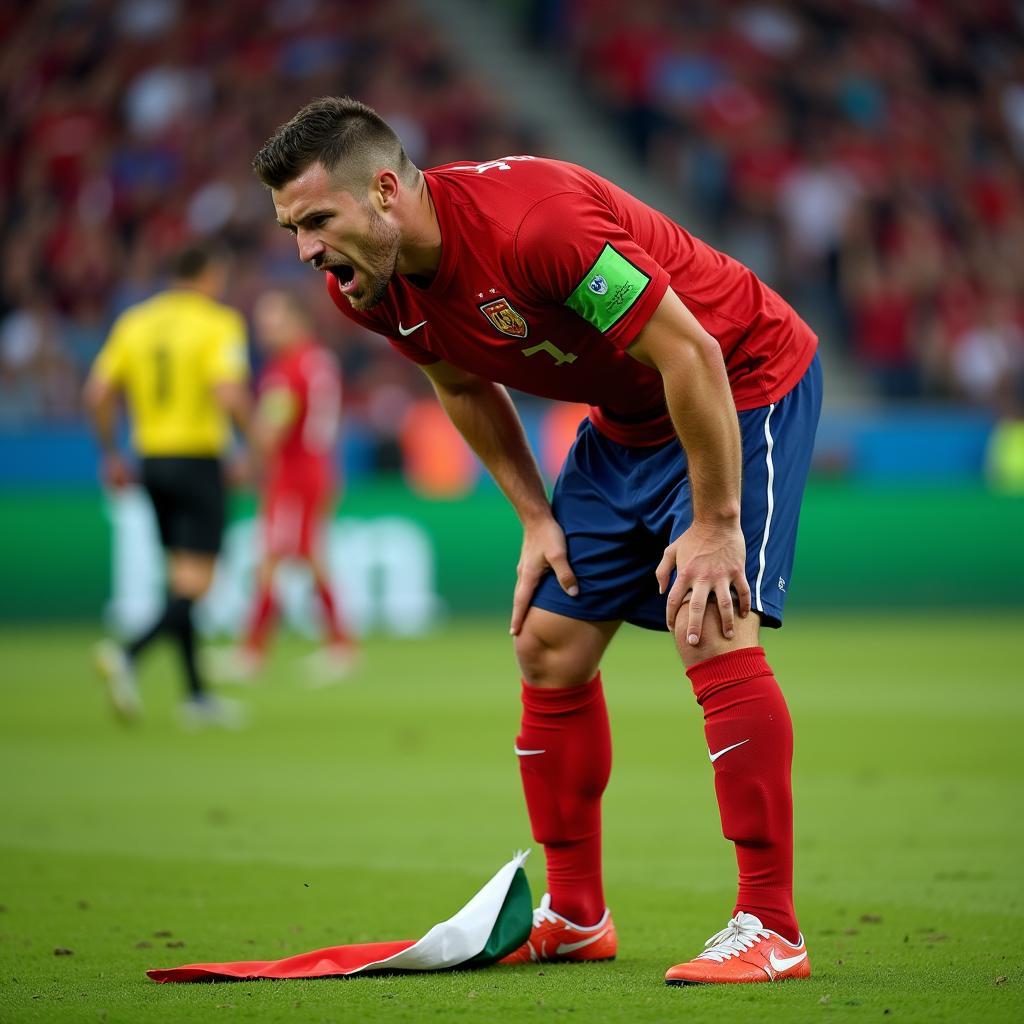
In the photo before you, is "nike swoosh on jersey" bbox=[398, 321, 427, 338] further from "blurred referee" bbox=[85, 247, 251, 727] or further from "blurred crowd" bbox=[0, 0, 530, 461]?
"blurred crowd" bbox=[0, 0, 530, 461]

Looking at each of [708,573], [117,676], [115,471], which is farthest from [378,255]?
[115,471]

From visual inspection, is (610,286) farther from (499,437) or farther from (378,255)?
(499,437)

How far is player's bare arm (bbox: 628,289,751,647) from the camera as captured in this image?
3.51 metres

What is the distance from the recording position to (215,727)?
8844mm

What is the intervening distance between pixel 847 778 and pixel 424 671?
15.9 ft

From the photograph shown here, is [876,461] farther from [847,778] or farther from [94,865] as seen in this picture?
[94,865]

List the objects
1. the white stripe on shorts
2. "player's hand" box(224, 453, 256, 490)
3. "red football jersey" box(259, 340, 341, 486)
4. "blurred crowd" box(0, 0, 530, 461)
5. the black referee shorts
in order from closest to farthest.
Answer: the white stripe on shorts
the black referee shorts
"player's hand" box(224, 453, 256, 490)
"red football jersey" box(259, 340, 341, 486)
"blurred crowd" box(0, 0, 530, 461)

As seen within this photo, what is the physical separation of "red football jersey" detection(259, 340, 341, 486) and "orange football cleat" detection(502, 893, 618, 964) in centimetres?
817

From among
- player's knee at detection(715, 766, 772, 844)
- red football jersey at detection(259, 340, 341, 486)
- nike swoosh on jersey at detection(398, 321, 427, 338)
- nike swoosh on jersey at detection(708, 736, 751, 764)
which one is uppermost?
red football jersey at detection(259, 340, 341, 486)

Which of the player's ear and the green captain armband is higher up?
the player's ear

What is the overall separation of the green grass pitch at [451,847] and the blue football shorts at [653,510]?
2.77 feet

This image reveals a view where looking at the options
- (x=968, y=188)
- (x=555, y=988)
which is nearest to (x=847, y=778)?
(x=555, y=988)

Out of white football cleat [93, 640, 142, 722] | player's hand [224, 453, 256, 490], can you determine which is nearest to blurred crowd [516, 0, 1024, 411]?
player's hand [224, 453, 256, 490]

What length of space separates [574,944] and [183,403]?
6.06 m
